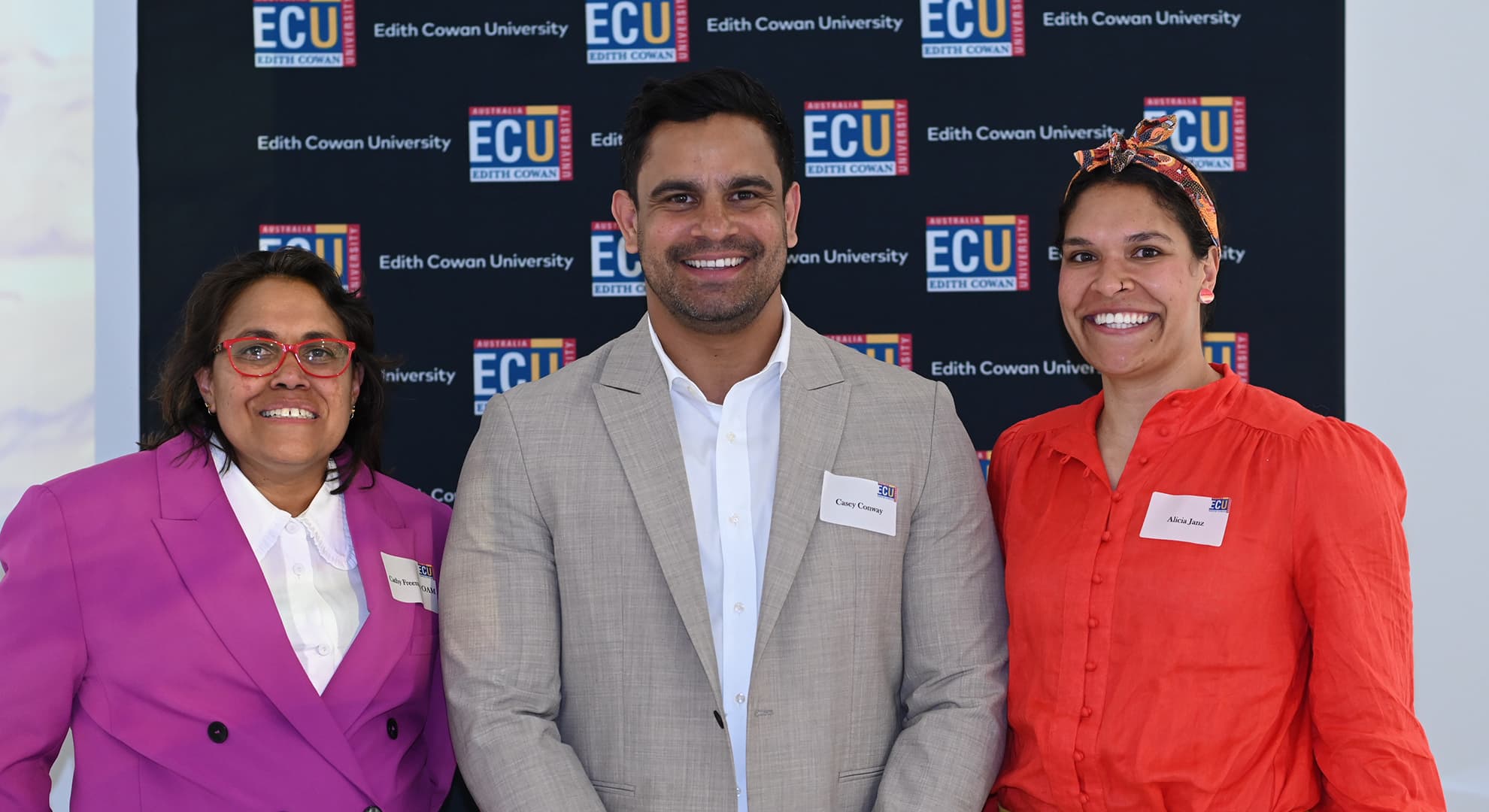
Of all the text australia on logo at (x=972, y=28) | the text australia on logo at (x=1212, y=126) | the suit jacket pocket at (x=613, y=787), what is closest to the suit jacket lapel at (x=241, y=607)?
the suit jacket pocket at (x=613, y=787)

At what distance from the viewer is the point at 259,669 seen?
2.04 meters

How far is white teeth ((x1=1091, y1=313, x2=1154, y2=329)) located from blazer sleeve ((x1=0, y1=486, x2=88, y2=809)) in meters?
1.93

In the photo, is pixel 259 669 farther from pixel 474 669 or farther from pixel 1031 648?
pixel 1031 648

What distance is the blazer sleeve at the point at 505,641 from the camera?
203cm

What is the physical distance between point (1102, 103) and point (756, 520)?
7.12 ft

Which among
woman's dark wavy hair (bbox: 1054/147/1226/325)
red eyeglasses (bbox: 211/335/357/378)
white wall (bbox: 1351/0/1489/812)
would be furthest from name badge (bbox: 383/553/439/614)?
white wall (bbox: 1351/0/1489/812)

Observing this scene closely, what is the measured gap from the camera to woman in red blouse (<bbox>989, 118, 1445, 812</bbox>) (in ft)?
6.08

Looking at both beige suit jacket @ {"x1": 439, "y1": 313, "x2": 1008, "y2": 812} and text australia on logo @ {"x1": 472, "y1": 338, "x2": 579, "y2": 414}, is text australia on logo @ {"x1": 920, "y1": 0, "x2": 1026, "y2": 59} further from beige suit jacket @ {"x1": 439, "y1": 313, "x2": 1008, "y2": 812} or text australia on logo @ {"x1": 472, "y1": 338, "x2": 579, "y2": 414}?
beige suit jacket @ {"x1": 439, "y1": 313, "x2": 1008, "y2": 812}

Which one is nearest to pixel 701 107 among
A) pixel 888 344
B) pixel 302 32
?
pixel 888 344

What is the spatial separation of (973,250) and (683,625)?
6.54ft

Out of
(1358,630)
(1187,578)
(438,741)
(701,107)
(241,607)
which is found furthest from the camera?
(438,741)

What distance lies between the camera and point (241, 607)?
2.07 m

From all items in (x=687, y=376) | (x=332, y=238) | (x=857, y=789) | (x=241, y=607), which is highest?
(x=332, y=238)

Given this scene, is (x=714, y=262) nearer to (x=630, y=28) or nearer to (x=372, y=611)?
(x=372, y=611)
